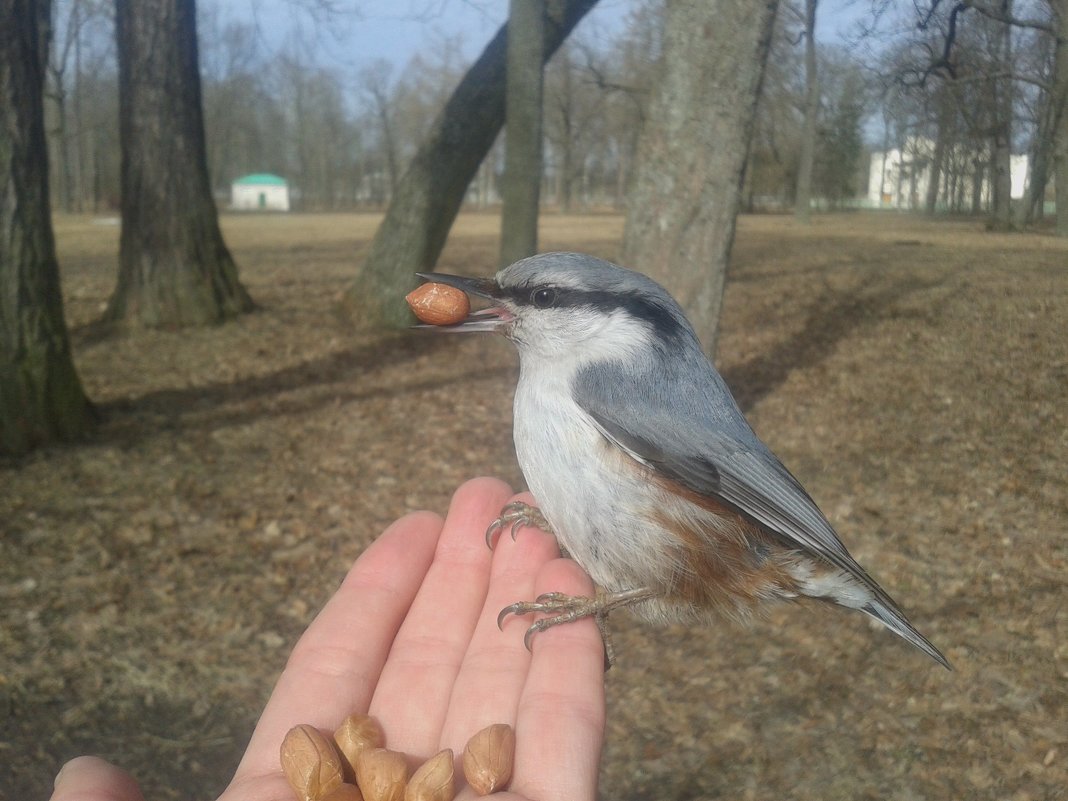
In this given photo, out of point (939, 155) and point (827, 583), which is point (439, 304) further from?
point (939, 155)

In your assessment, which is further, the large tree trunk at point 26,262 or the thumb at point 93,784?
the large tree trunk at point 26,262

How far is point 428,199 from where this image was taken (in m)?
7.01

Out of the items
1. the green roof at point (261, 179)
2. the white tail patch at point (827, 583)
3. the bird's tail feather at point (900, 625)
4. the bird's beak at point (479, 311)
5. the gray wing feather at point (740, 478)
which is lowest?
the bird's tail feather at point (900, 625)

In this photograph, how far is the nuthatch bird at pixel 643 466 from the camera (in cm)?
171

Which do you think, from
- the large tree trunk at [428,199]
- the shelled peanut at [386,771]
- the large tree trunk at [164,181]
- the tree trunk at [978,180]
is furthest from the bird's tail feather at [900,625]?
the large tree trunk at [164,181]

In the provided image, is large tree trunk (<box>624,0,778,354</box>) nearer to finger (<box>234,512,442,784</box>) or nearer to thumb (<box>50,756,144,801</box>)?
finger (<box>234,512,442,784</box>)

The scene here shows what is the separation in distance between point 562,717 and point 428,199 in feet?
19.3

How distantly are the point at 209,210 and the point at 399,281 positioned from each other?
5.40 ft

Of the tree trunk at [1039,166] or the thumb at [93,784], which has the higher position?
the tree trunk at [1039,166]

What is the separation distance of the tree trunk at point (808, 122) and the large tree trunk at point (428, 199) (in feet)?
11.3

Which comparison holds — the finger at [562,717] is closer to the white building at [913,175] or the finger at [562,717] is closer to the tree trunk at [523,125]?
the white building at [913,175]

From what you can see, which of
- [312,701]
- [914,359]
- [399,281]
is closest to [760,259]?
[914,359]

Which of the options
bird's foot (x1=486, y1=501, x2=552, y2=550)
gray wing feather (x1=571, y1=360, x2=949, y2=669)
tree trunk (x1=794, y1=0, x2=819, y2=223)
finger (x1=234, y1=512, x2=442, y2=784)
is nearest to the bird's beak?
gray wing feather (x1=571, y1=360, x2=949, y2=669)

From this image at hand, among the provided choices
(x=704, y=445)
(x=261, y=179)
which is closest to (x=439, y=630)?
(x=704, y=445)
